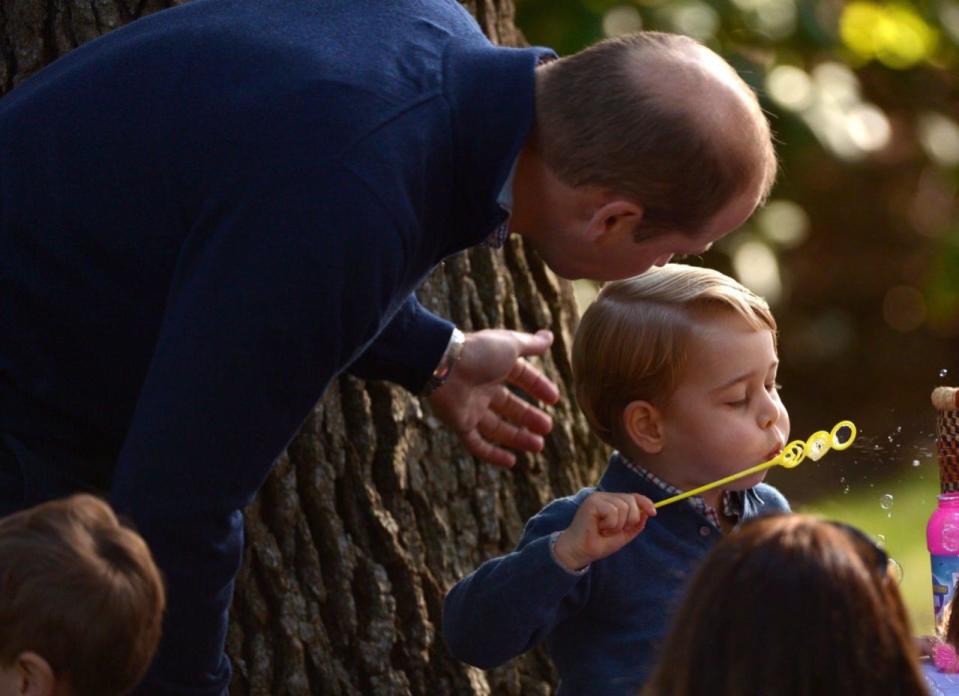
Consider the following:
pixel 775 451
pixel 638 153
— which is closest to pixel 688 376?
pixel 775 451

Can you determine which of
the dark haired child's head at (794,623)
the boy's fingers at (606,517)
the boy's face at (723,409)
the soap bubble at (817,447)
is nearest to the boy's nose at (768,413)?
the boy's face at (723,409)

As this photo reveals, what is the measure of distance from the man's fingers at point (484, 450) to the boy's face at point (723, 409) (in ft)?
1.78

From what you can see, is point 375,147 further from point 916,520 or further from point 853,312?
point 853,312

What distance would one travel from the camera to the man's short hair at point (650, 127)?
2287 mm

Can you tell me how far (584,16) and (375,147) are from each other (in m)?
2.21

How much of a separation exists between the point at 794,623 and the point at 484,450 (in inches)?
58.5

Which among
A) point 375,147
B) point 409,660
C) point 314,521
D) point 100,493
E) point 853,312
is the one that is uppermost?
point 375,147

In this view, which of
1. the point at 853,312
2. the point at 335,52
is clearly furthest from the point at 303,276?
the point at 853,312

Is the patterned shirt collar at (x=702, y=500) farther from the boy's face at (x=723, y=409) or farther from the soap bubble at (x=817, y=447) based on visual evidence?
the soap bubble at (x=817, y=447)

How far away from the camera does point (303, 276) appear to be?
2.05 m

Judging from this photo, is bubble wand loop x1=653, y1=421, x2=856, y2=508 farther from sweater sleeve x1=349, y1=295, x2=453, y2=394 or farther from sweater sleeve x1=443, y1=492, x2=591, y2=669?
sweater sleeve x1=349, y1=295, x2=453, y2=394

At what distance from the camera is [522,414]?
3113 mm

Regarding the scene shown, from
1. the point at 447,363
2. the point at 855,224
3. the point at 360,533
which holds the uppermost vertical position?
the point at 447,363

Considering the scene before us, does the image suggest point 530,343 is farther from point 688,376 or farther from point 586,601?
point 586,601
